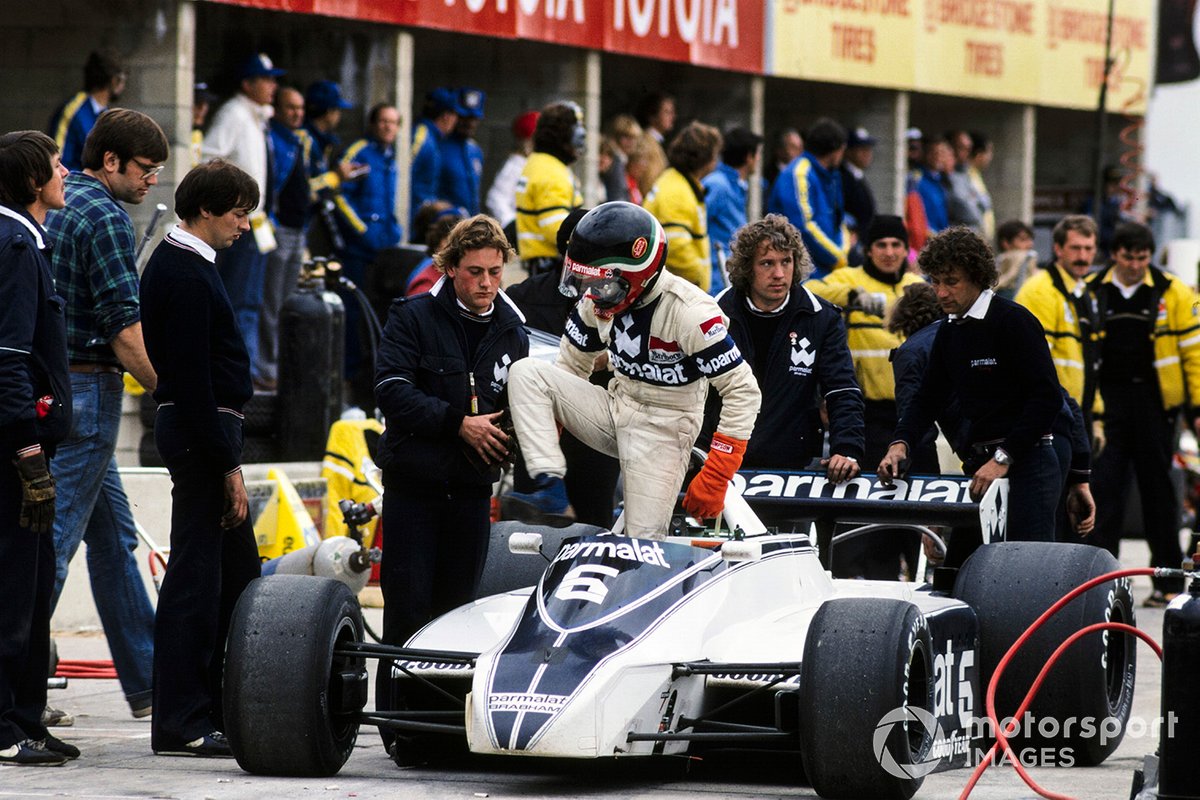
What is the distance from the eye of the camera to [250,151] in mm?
13891

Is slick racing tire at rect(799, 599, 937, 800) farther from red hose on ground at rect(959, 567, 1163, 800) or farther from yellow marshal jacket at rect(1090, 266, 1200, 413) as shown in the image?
yellow marshal jacket at rect(1090, 266, 1200, 413)

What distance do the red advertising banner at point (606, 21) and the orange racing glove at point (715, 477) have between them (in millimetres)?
7602

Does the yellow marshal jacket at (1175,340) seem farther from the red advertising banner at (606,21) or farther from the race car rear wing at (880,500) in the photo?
the red advertising banner at (606,21)

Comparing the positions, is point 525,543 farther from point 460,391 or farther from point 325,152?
point 325,152

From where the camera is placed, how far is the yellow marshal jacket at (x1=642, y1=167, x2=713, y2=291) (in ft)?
45.2

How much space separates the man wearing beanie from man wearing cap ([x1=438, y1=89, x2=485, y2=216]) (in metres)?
5.35

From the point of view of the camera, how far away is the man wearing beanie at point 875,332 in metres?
10.9

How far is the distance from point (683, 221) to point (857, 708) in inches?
295

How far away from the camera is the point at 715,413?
927 centimetres

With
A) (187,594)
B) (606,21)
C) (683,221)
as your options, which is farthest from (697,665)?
(606,21)

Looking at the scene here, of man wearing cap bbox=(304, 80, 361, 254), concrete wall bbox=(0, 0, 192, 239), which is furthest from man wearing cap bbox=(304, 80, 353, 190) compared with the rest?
concrete wall bbox=(0, 0, 192, 239)

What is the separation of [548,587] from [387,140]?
8770mm

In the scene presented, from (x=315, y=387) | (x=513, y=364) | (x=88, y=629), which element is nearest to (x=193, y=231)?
(x=513, y=364)

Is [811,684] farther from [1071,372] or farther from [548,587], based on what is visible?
[1071,372]
